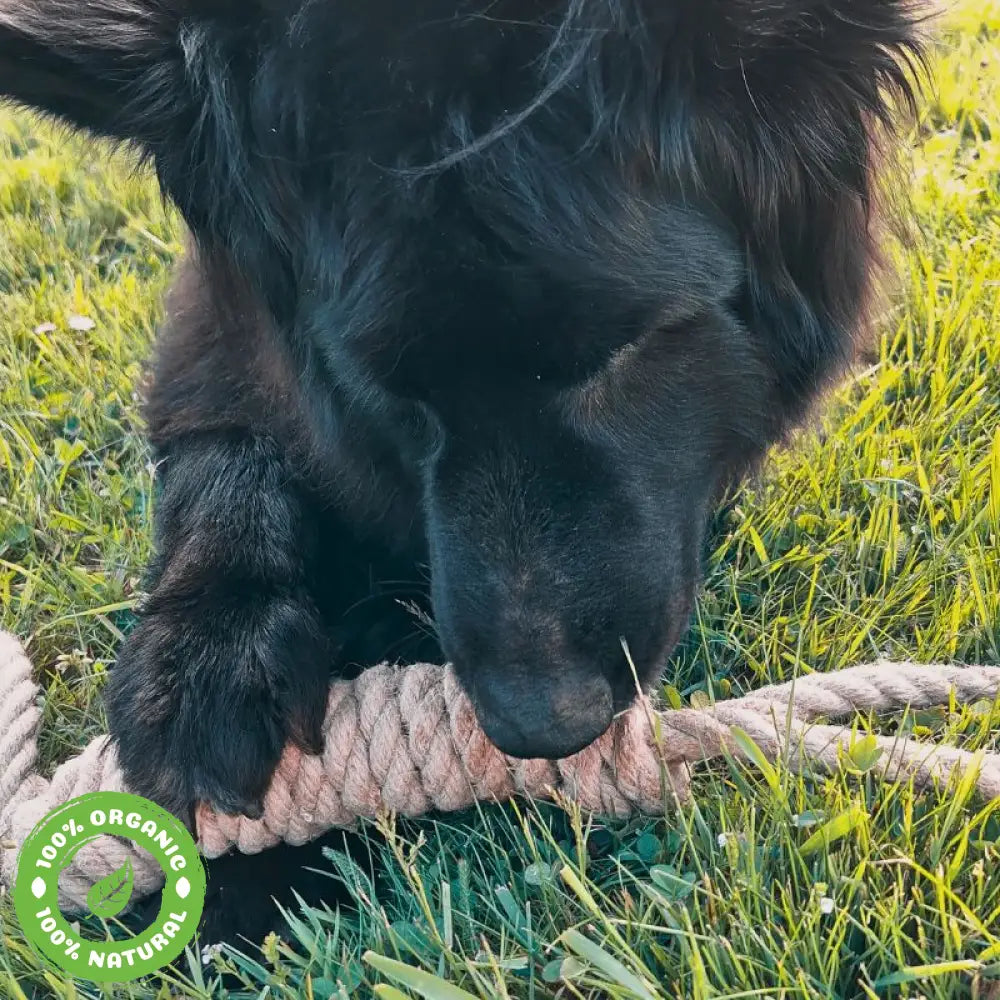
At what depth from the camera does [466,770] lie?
5.61 feet

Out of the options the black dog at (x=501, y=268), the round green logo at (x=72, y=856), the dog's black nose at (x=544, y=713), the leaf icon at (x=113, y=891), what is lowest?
the leaf icon at (x=113, y=891)

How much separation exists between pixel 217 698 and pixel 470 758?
17.4 inches

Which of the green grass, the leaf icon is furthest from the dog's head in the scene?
the leaf icon

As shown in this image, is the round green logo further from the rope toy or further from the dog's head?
the dog's head

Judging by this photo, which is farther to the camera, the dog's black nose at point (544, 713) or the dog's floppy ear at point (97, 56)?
the dog's floppy ear at point (97, 56)

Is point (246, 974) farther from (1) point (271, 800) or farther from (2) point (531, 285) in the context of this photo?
(2) point (531, 285)

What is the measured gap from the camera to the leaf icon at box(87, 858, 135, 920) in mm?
1689

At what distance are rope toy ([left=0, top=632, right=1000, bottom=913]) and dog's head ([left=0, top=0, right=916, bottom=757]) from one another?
0.11 m

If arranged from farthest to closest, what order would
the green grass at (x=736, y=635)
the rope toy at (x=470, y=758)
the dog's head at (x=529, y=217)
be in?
the rope toy at (x=470, y=758) → the dog's head at (x=529, y=217) → the green grass at (x=736, y=635)

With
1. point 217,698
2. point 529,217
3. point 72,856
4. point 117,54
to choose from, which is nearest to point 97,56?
point 117,54

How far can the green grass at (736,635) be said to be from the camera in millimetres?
1438

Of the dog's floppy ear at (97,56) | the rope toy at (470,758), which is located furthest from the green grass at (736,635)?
the dog's floppy ear at (97,56)

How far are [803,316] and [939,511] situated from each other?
0.62 metres

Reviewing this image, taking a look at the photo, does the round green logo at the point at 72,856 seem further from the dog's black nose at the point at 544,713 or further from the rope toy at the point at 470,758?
the dog's black nose at the point at 544,713
